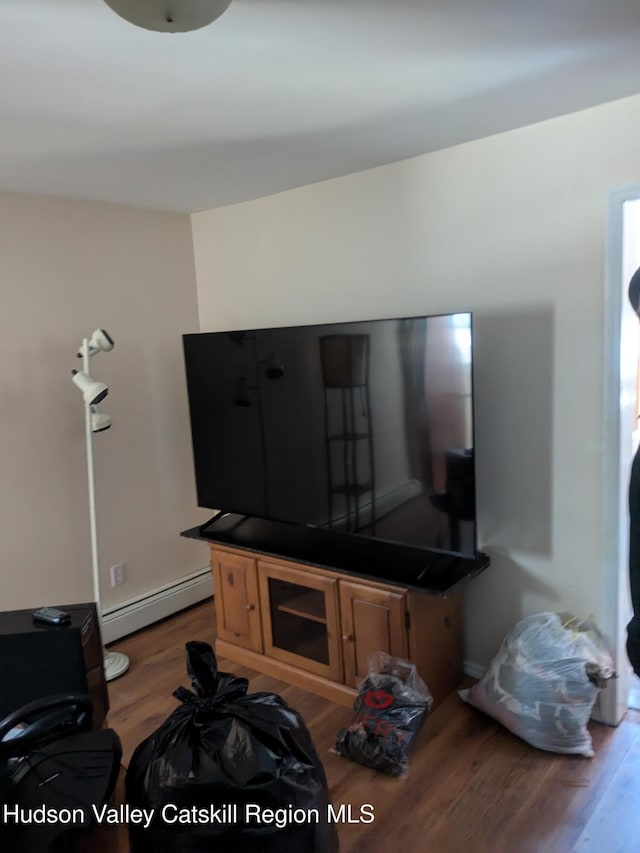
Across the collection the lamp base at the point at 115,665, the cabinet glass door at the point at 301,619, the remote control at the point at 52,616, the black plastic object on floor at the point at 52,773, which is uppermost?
the remote control at the point at 52,616

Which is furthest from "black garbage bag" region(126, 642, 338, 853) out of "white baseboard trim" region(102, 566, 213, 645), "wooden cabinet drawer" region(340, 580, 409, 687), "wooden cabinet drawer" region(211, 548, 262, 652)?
"white baseboard trim" region(102, 566, 213, 645)

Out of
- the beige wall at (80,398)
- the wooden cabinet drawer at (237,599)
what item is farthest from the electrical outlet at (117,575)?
the wooden cabinet drawer at (237,599)

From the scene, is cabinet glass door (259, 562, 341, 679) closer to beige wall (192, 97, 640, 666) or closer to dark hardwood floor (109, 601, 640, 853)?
dark hardwood floor (109, 601, 640, 853)

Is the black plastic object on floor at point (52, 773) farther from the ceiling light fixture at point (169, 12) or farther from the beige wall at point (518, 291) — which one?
the beige wall at point (518, 291)

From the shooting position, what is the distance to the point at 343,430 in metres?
2.51

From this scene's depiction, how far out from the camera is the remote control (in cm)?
159

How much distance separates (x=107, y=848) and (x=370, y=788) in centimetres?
126

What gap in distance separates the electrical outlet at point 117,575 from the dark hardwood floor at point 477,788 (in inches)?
28.8

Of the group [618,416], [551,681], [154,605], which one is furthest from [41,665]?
[618,416]

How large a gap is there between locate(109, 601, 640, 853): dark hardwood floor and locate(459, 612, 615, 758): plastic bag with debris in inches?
2.9

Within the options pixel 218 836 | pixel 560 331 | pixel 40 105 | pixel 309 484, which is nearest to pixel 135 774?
pixel 218 836

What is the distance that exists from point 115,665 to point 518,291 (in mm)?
2410

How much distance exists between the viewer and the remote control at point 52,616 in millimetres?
1595

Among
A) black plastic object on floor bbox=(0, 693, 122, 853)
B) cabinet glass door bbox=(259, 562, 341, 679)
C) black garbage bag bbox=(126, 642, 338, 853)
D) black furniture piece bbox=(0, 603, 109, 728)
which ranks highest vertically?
black plastic object on floor bbox=(0, 693, 122, 853)
